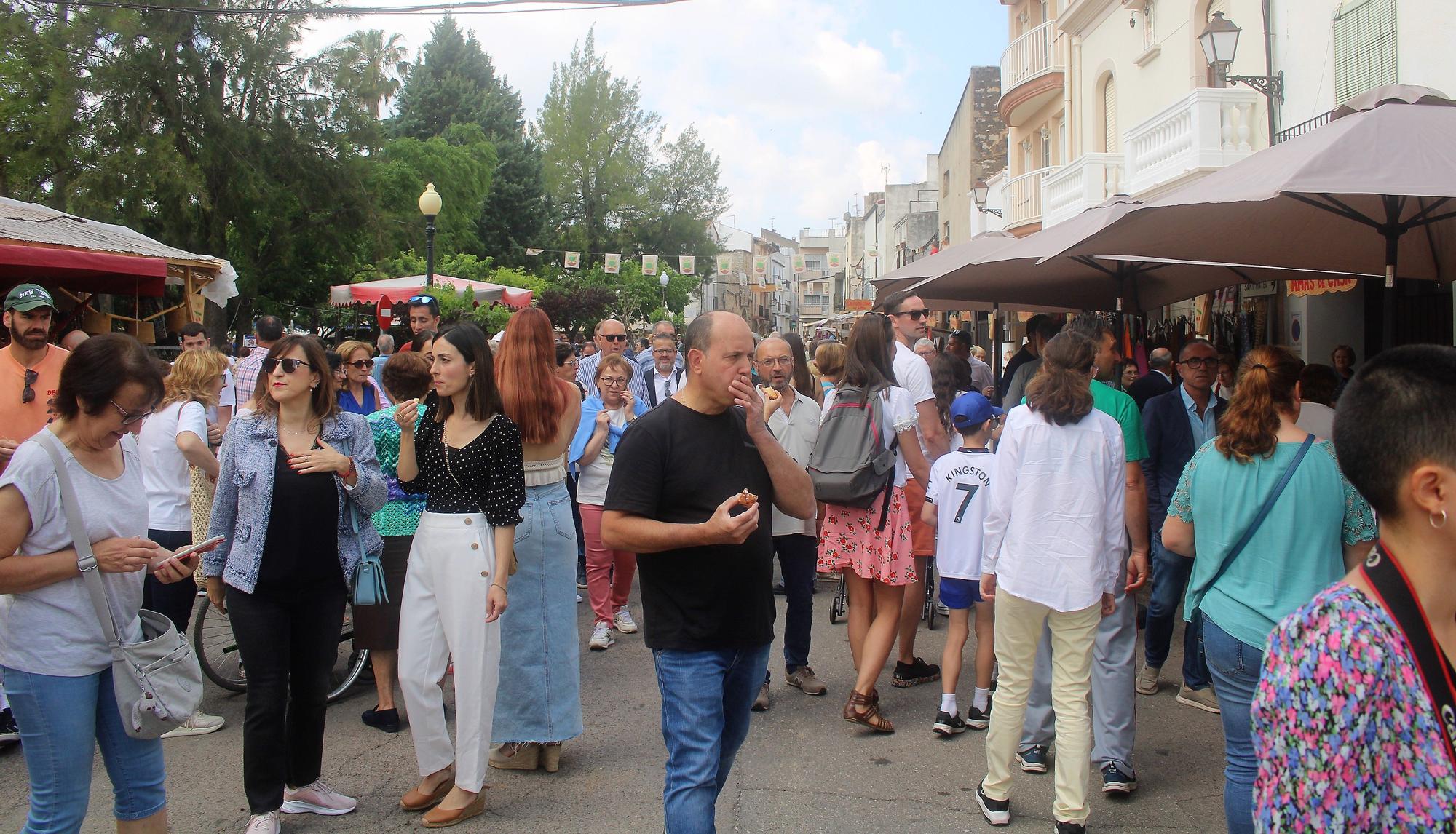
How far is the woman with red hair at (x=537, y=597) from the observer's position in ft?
15.1

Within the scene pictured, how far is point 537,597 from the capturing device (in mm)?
4633

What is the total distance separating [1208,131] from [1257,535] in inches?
431

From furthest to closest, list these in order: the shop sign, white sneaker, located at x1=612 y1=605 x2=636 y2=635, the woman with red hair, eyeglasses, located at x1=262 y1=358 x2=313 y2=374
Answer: the shop sign < white sneaker, located at x1=612 y1=605 x2=636 y2=635 < the woman with red hair < eyeglasses, located at x1=262 y1=358 x2=313 y2=374

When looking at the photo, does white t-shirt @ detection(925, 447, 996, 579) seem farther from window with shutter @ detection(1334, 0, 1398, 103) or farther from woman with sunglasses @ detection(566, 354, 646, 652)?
window with shutter @ detection(1334, 0, 1398, 103)

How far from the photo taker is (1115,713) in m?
4.27

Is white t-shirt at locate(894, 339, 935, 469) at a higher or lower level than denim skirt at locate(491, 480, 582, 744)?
higher

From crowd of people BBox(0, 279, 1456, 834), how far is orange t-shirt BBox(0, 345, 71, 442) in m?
0.02

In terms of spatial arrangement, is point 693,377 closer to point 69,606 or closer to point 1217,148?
point 69,606

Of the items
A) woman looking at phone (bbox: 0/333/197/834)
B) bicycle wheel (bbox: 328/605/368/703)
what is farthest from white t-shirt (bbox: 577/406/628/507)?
woman looking at phone (bbox: 0/333/197/834)

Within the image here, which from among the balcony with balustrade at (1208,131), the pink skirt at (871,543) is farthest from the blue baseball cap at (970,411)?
the balcony with balustrade at (1208,131)

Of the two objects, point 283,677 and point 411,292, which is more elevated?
point 411,292

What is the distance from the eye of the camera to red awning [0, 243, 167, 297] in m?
7.15

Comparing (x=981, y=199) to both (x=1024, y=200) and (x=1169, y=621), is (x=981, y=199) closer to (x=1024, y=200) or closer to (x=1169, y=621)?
(x=1024, y=200)

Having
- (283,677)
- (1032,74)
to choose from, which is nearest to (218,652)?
(283,677)
